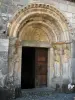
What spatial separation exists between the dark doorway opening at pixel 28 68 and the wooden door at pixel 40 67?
260 mm

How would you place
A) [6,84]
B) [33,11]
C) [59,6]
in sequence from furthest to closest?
[59,6], [33,11], [6,84]

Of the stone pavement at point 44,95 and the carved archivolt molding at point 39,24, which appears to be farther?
the carved archivolt molding at point 39,24

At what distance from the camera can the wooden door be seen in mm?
9195

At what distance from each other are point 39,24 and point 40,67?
5.21ft

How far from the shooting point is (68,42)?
8.78 metres

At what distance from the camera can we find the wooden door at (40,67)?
9.20 meters

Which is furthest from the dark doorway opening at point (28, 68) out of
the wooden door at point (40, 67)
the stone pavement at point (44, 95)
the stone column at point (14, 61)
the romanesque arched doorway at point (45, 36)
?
the stone column at point (14, 61)

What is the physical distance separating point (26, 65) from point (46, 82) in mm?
1362

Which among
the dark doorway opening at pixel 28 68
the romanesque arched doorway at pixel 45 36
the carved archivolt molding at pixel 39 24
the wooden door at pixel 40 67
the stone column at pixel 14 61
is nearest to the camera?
the stone column at pixel 14 61

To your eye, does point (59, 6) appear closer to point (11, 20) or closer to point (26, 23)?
point (26, 23)

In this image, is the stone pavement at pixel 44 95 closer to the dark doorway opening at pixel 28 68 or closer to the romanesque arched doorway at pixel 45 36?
the romanesque arched doorway at pixel 45 36

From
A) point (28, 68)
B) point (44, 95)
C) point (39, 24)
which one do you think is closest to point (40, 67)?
point (28, 68)

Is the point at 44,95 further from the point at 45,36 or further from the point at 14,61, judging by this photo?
the point at 45,36

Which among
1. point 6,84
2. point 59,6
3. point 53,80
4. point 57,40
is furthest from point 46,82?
point 59,6
